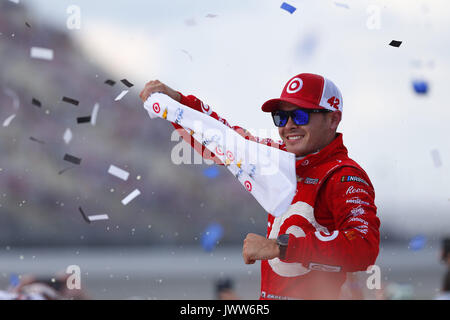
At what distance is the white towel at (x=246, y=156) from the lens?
257 centimetres

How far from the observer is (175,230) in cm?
2164

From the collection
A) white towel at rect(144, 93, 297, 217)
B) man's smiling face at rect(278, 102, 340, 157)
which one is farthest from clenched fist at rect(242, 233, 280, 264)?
man's smiling face at rect(278, 102, 340, 157)

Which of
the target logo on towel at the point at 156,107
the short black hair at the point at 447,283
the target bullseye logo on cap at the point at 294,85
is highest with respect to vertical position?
the target bullseye logo on cap at the point at 294,85

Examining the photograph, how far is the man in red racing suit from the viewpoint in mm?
2385

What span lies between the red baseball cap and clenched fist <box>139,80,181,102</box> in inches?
20.8

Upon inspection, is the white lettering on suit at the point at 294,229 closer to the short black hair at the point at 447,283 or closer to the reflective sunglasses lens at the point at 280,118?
the reflective sunglasses lens at the point at 280,118

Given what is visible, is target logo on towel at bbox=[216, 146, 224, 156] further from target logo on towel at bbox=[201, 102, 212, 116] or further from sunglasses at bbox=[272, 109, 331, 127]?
target logo on towel at bbox=[201, 102, 212, 116]

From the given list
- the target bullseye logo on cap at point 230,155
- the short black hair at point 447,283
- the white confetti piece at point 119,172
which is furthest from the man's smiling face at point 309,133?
the short black hair at point 447,283

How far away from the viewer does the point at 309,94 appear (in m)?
2.81

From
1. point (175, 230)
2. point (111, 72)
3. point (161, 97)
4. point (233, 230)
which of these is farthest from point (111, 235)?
point (161, 97)

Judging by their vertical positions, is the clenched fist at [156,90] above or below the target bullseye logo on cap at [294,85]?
above
